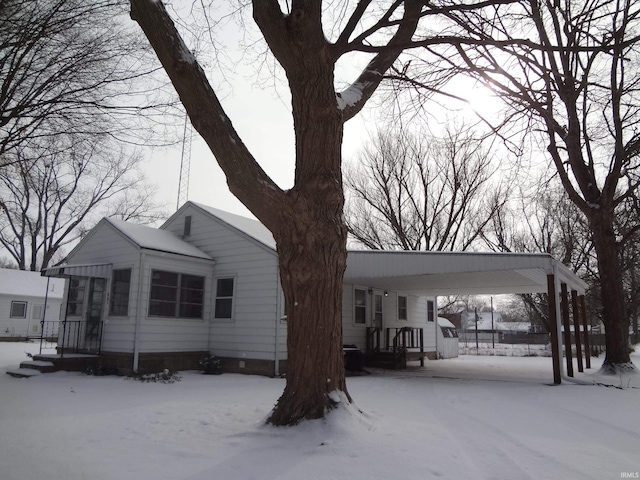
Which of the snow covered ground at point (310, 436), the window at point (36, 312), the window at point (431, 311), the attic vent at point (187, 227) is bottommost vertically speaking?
the snow covered ground at point (310, 436)

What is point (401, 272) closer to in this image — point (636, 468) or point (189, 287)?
point (189, 287)

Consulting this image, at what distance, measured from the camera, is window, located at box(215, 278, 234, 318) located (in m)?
12.9

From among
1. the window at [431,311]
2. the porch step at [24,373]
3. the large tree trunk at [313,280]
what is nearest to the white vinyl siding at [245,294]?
the porch step at [24,373]

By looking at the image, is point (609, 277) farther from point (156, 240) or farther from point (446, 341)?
point (156, 240)

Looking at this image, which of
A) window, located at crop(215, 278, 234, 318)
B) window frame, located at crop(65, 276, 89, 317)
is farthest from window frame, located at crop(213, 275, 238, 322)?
window frame, located at crop(65, 276, 89, 317)

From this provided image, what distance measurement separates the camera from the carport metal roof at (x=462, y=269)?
10562 millimetres

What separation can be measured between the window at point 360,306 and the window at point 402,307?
8.77 feet

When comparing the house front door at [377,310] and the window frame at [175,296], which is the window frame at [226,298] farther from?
the house front door at [377,310]

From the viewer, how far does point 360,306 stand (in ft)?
51.3

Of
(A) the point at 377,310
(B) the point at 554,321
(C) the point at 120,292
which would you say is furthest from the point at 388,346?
(C) the point at 120,292

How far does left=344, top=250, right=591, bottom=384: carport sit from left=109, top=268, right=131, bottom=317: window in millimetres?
5755

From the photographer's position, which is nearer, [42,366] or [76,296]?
[42,366]

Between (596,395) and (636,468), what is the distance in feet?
17.6

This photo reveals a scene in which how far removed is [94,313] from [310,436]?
31.4ft
